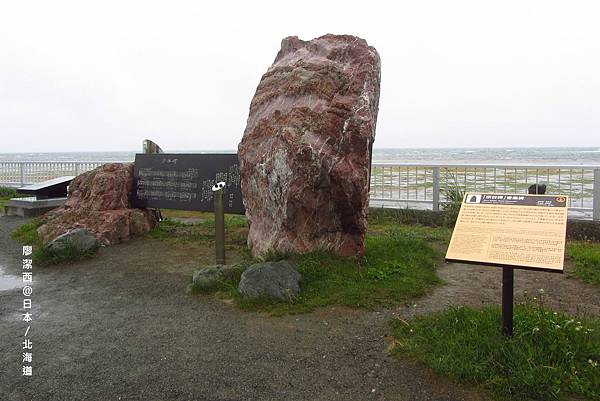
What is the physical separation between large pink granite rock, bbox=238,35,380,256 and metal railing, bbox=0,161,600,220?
4.32 m

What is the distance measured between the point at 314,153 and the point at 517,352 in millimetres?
3032

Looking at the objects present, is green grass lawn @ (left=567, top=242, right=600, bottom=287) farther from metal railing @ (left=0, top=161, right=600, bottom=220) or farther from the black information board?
the black information board

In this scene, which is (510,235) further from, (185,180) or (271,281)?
(185,180)

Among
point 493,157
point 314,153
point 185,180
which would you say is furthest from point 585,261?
point 493,157

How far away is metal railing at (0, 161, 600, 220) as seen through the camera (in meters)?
9.31

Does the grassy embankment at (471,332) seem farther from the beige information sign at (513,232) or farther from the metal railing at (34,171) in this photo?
the metal railing at (34,171)

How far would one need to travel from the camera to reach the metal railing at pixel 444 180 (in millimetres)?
9312

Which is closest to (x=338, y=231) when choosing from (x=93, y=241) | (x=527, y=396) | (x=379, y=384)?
(x=379, y=384)

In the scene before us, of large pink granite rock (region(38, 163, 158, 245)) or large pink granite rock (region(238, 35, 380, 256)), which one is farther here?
large pink granite rock (region(38, 163, 158, 245))

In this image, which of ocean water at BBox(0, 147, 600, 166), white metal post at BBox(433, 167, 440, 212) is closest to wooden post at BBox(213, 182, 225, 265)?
white metal post at BBox(433, 167, 440, 212)

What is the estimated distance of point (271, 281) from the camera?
4.90 meters

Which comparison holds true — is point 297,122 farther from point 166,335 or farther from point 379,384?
point 379,384

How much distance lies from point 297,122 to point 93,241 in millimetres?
3800

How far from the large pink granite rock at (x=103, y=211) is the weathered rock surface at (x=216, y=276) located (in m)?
3.14
